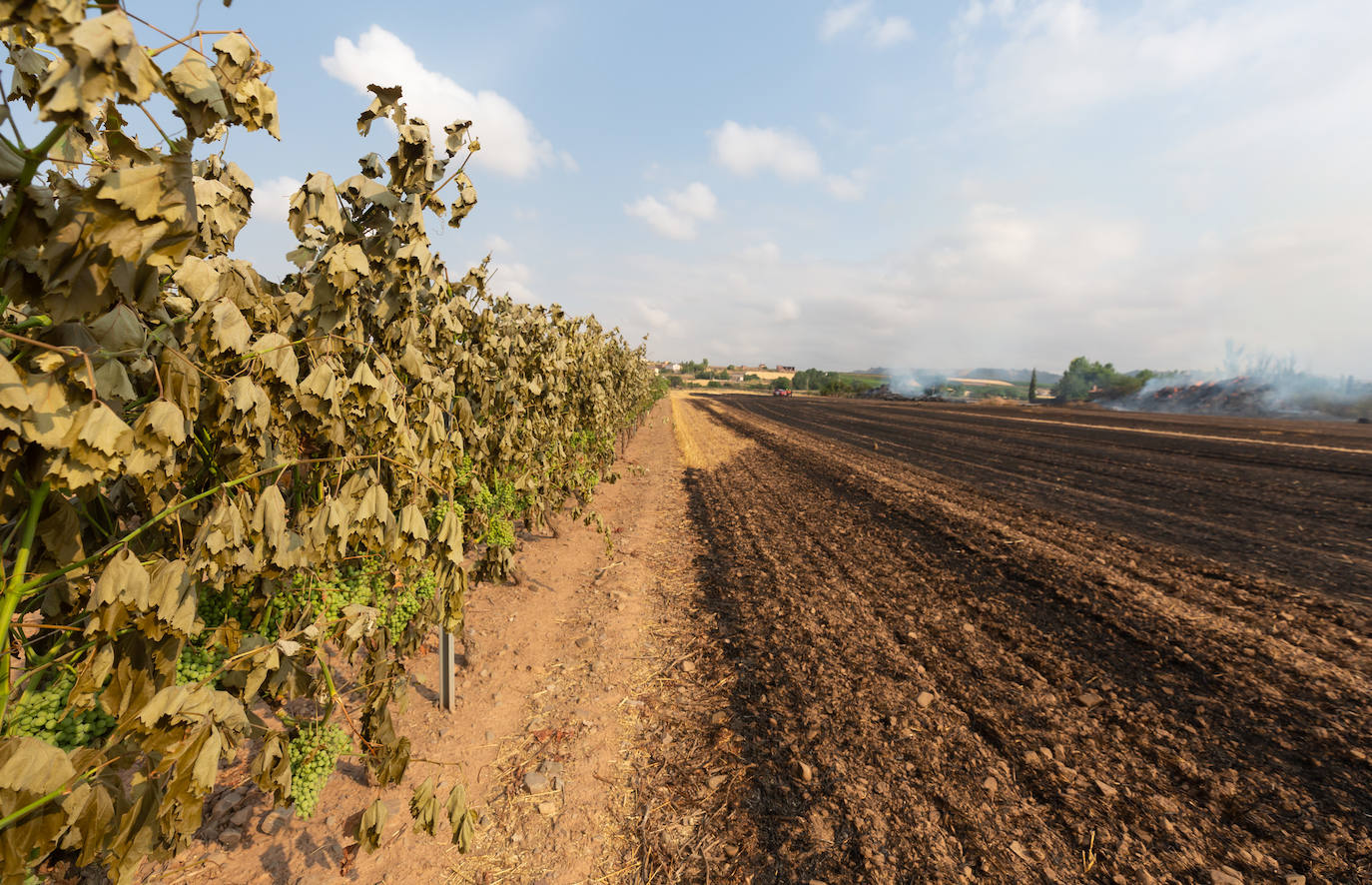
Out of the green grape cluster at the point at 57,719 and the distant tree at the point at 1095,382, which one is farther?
the distant tree at the point at 1095,382

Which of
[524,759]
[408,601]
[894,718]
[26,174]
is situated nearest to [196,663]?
[408,601]

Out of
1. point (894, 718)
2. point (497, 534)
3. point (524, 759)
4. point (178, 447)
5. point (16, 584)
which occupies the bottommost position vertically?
point (524, 759)

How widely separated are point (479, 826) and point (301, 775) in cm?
129

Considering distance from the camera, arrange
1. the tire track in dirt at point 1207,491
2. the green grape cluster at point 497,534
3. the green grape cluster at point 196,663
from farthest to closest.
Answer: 1. the tire track in dirt at point 1207,491
2. the green grape cluster at point 497,534
3. the green grape cluster at point 196,663


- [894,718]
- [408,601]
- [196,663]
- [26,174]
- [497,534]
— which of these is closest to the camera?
[26,174]

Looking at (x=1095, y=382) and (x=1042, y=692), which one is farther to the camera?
(x=1095, y=382)

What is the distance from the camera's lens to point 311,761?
247cm

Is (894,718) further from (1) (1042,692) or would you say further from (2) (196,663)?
(2) (196,663)

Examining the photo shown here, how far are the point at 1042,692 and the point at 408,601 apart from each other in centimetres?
509

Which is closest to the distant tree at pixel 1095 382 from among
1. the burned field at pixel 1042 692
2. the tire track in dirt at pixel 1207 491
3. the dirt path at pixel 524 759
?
the tire track in dirt at pixel 1207 491

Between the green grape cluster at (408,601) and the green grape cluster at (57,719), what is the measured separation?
110cm

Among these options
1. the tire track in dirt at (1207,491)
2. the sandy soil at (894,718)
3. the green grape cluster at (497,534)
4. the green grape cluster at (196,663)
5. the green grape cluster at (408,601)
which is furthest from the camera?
the tire track in dirt at (1207,491)

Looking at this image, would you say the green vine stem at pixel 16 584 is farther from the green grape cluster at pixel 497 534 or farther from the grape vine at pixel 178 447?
the green grape cluster at pixel 497 534

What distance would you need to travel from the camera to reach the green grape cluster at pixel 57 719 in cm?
169
